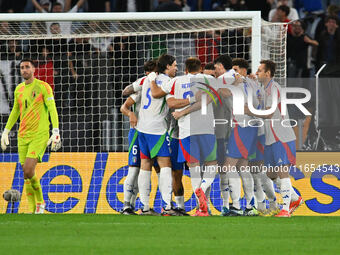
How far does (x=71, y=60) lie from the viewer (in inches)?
616

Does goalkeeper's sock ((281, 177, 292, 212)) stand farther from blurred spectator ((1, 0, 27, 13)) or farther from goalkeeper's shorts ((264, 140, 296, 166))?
blurred spectator ((1, 0, 27, 13))

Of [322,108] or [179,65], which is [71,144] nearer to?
[179,65]

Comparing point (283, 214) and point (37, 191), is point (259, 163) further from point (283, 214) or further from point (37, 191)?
point (37, 191)

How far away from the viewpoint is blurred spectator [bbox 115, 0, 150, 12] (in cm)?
1862

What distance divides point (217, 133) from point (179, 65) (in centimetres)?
365

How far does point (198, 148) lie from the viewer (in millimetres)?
12258

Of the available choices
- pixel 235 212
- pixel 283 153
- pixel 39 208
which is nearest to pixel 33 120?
pixel 39 208

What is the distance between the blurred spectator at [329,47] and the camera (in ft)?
56.6

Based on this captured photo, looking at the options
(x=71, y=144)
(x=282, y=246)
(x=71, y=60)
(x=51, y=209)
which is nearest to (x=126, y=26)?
(x=71, y=60)

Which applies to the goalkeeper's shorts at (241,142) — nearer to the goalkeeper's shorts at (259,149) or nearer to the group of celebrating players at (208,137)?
the group of celebrating players at (208,137)

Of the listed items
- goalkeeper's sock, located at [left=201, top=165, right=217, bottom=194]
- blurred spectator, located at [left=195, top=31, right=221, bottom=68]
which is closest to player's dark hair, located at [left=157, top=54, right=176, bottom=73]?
goalkeeper's sock, located at [left=201, top=165, right=217, bottom=194]

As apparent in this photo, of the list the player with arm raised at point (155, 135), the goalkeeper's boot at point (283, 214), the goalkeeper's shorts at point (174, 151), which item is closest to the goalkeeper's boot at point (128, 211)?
the player with arm raised at point (155, 135)

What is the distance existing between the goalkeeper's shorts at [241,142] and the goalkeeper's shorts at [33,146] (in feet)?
9.34

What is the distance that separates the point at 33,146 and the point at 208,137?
2723 millimetres
